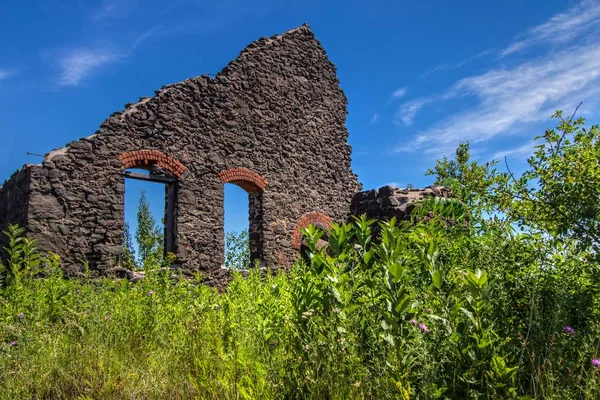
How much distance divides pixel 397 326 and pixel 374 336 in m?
0.34

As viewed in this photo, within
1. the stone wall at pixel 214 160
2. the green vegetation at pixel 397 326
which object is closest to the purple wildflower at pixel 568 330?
the green vegetation at pixel 397 326

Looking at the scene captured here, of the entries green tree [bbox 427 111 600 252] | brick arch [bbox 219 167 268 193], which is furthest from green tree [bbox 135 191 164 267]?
green tree [bbox 427 111 600 252]

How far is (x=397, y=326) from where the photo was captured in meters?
2.59

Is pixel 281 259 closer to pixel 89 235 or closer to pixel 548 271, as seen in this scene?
pixel 89 235

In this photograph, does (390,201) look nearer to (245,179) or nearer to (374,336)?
(245,179)

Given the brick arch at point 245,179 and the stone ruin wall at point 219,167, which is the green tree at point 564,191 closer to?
the stone ruin wall at point 219,167

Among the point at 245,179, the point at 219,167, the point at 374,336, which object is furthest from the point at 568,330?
the point at 245,179

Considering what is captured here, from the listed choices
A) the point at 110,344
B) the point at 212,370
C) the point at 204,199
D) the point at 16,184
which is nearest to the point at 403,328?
the point at 212,370

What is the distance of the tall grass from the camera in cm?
264

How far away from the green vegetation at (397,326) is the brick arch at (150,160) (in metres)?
5.11

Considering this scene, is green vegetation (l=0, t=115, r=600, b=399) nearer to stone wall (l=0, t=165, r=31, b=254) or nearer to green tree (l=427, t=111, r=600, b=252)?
green tree (l=427, t=111, r=600, b=252)

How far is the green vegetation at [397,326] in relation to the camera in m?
2.66

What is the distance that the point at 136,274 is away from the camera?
934 centimetres

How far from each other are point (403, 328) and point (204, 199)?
862 cm
